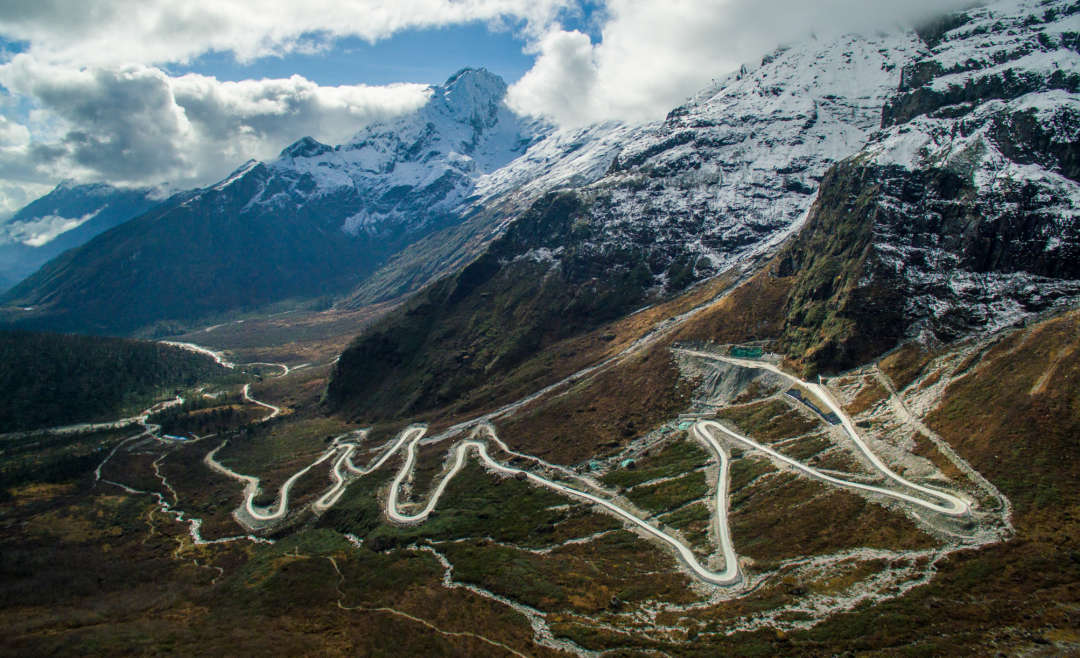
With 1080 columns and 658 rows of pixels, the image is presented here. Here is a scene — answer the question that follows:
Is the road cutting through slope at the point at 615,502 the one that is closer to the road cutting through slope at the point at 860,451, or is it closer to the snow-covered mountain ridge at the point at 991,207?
the road cutting through slope at the point at 860,451

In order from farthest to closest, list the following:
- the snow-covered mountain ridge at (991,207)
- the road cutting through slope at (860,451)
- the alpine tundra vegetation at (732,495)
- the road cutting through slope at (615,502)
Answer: the snow-covered mountain ridge at (991,207)
the road cutting through slope at (615,502)
the road cutting through slope at (860,451)
the alpine tundra vegetation at (732,495)

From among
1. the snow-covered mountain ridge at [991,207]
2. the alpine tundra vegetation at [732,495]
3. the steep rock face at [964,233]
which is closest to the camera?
the alpine tundra vegetation at [732,495]

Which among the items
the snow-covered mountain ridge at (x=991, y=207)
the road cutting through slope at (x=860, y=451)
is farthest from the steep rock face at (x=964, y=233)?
the road cutting through slope at (x=860, y=451)

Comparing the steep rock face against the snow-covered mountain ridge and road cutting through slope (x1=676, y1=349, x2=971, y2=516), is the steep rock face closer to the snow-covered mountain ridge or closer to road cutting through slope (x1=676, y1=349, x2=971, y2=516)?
the snow-covered mountain ridge

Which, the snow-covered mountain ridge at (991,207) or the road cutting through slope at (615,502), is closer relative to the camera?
the road cutting through slope at (615,502)

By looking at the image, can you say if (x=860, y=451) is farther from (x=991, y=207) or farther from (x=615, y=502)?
(x=991, y=207)

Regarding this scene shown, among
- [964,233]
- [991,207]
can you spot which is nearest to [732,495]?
[964,233]

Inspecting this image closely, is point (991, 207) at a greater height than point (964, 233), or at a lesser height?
greater

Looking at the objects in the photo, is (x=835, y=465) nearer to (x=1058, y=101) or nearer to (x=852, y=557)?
(x=852, y=557)
